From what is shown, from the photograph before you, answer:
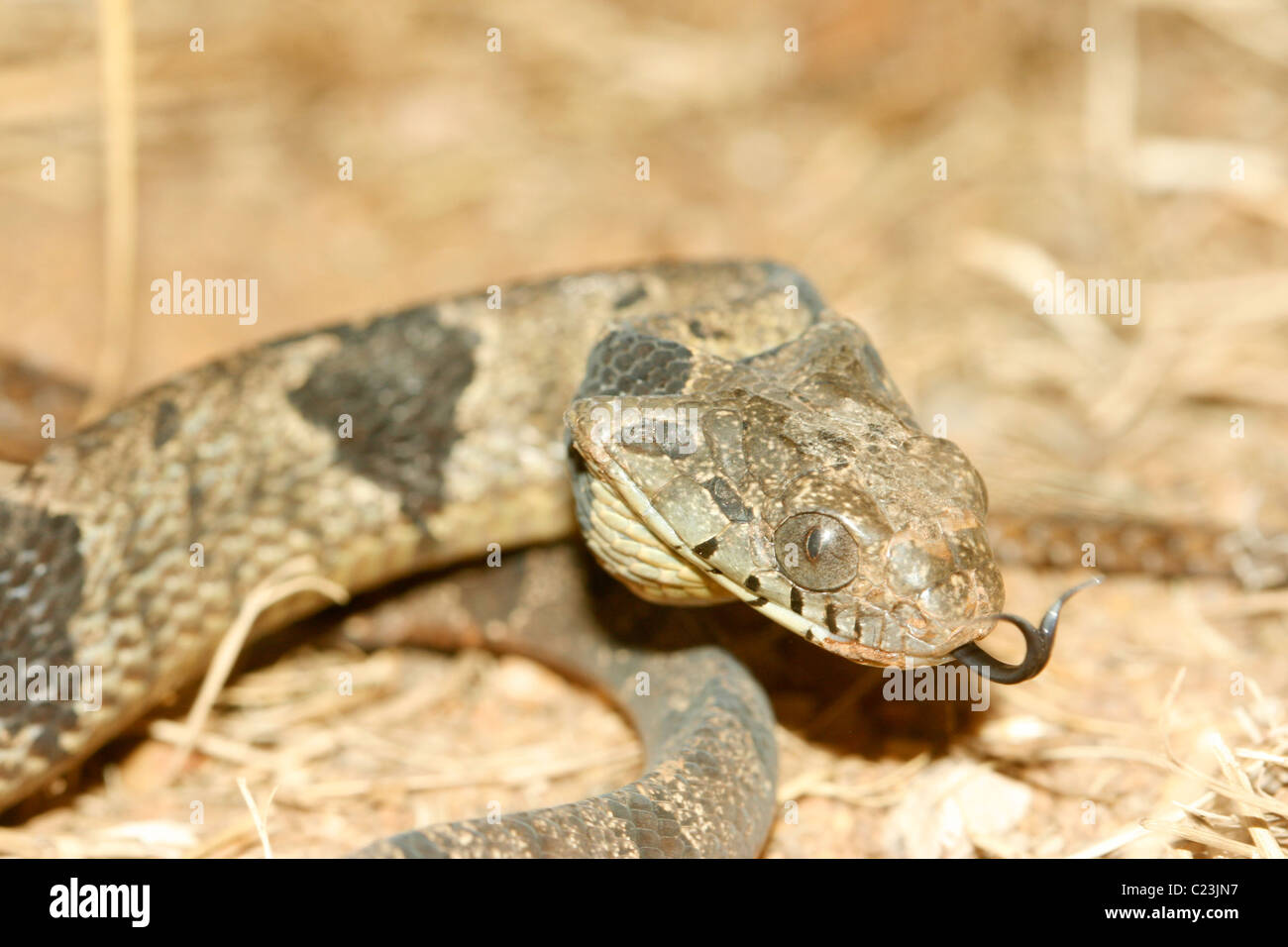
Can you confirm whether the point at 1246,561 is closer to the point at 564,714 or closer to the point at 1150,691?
the point at 1150,691

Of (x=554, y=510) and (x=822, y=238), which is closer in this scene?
(x=554, y=510)

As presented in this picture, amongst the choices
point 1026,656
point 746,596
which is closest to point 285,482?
point 746,596

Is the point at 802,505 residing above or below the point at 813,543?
above

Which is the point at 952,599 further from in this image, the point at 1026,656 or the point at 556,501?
the point at 556,501

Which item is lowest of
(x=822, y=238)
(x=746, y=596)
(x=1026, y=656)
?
(x=1026, y=656)

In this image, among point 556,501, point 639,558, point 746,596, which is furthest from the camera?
point 556,501

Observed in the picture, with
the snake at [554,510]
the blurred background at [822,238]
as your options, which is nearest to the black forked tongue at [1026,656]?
the snake at [554,510]
